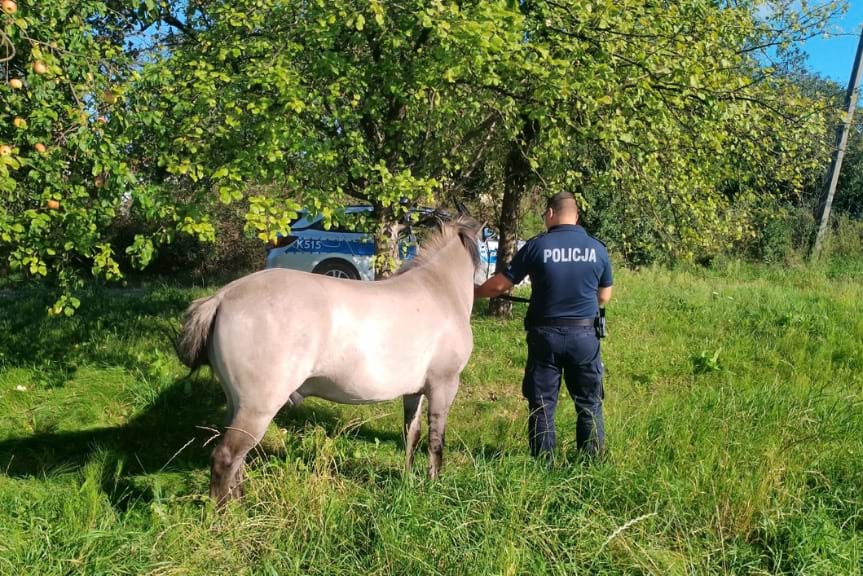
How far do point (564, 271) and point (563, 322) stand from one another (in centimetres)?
36

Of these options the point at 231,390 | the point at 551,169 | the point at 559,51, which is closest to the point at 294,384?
the point at 231,390

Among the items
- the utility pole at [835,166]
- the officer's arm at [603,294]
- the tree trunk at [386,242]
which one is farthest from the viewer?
the utility pole at [835,166]

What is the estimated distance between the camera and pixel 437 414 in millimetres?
4637

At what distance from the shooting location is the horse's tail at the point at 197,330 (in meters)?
3.94

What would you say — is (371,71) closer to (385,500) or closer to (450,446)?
(450,446)

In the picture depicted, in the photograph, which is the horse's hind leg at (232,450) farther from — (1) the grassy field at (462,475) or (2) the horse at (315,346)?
(1) the grassy field at (462,475)

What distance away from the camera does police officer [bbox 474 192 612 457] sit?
4.31 m

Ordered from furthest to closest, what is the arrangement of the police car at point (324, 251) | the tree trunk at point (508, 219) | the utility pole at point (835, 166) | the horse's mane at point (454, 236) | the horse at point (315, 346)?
the utility pole at point (835, 166), the police car at point (324, 251), the tree trunk at point (508, 219), the horse's mane at point (454, 236), the horse at point (315, 346)

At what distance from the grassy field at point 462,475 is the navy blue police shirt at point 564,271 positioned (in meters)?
1.06

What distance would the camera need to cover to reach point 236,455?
3.89 metres

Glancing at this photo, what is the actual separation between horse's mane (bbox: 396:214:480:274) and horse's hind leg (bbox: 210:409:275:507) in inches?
69.0

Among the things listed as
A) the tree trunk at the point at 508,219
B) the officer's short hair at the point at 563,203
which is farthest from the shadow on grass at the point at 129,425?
the tree trunk at the point at 508,219

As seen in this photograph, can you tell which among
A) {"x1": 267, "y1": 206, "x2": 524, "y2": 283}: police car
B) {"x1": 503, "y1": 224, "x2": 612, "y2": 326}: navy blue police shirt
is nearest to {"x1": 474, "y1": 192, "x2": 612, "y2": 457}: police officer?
{"x1": 503, "y1": 224, "x2": 612, "y2": 326}: navy blue police shirt

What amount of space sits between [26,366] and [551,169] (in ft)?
21.7
